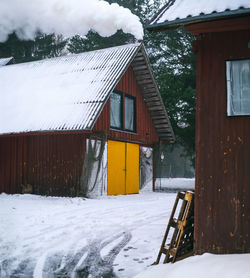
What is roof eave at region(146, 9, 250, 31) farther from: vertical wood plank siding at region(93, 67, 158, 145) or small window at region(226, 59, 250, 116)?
vertical wood plank siding at region(93, 67, 158, 145)

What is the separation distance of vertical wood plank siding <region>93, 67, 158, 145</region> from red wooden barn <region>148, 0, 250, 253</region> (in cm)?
964

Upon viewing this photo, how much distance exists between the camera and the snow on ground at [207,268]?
4488 mm

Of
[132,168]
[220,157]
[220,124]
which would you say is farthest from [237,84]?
[132,168]

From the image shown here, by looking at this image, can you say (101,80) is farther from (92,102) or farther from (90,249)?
(90,249)

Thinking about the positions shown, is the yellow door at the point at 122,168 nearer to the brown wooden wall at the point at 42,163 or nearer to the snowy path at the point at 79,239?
the brown wooden wall at the point at 42,163

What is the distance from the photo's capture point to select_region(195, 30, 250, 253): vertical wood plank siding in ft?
20.1

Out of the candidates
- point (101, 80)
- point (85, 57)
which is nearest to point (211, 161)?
point (101, 80)

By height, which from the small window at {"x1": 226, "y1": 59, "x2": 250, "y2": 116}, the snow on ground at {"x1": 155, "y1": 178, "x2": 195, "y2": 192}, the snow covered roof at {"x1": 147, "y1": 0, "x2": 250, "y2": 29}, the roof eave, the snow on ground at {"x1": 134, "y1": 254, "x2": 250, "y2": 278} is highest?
the snow covered roof at {"x1": 147, "y1": 0, "x2": 250, "y2": 29}

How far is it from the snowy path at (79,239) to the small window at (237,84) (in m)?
2.78

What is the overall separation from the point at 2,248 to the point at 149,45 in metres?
24.3

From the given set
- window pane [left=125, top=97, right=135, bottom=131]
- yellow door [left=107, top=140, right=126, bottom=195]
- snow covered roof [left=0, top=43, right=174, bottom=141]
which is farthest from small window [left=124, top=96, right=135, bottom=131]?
snow covered roof [left=0, top=43, right=174, bottom=141]

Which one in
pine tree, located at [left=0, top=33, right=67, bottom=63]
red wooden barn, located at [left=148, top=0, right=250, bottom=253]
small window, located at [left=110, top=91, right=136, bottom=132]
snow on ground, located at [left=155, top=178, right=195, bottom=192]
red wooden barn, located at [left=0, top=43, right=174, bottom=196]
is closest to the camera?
red wooden barn, located at [left=148, top=0, right=250, bottom=253]

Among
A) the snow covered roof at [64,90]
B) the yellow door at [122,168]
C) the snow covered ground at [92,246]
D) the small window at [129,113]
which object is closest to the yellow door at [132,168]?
the yellow door at [122,168]

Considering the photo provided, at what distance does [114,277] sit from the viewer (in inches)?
220
